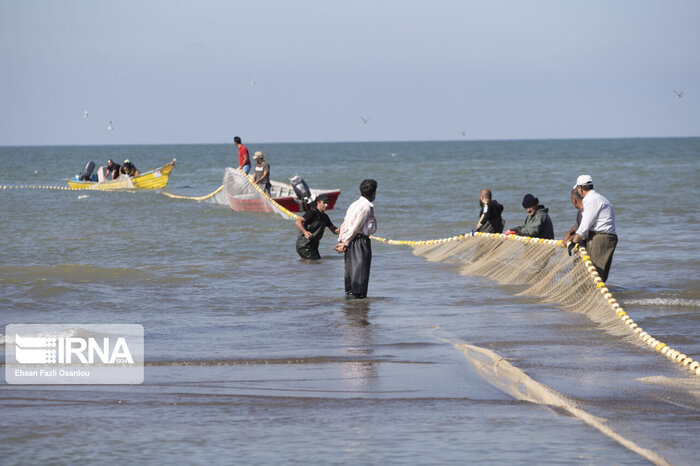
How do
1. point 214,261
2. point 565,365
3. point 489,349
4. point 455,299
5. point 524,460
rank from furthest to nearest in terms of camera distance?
point 214,261, point 455,299, point 489,349, point 565,365, point 524,460

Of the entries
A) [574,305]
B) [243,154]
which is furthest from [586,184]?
[243,154]

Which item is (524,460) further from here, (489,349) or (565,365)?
(489,349)

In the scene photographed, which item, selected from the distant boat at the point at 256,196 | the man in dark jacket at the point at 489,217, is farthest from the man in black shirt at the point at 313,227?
the distant boat at the point at 256,196

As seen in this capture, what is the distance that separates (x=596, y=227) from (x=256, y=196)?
15.5 m

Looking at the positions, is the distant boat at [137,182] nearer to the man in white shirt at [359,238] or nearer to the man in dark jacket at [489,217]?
the man in dark jacket at [489,217]

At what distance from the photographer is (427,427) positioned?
16.8ft

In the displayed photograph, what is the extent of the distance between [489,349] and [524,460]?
275 centimetres

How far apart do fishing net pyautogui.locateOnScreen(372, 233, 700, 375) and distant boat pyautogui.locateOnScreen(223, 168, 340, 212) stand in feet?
34.0

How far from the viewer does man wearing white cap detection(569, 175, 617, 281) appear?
9148 millimetres

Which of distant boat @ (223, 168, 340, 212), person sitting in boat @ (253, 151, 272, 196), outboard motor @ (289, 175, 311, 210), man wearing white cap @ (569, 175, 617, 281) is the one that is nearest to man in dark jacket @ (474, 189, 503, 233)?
man wearing white cap @ (569, 175, 617, 281)

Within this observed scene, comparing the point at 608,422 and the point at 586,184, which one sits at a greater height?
the point at 586,184

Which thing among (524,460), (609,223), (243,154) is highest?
(243,154)

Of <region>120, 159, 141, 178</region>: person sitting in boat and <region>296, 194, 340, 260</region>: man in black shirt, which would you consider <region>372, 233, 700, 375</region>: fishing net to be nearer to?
<region>296, 194, 340, 260</region>: man in black shirt

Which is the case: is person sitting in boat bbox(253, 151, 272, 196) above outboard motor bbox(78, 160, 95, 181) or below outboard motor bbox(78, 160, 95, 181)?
below
